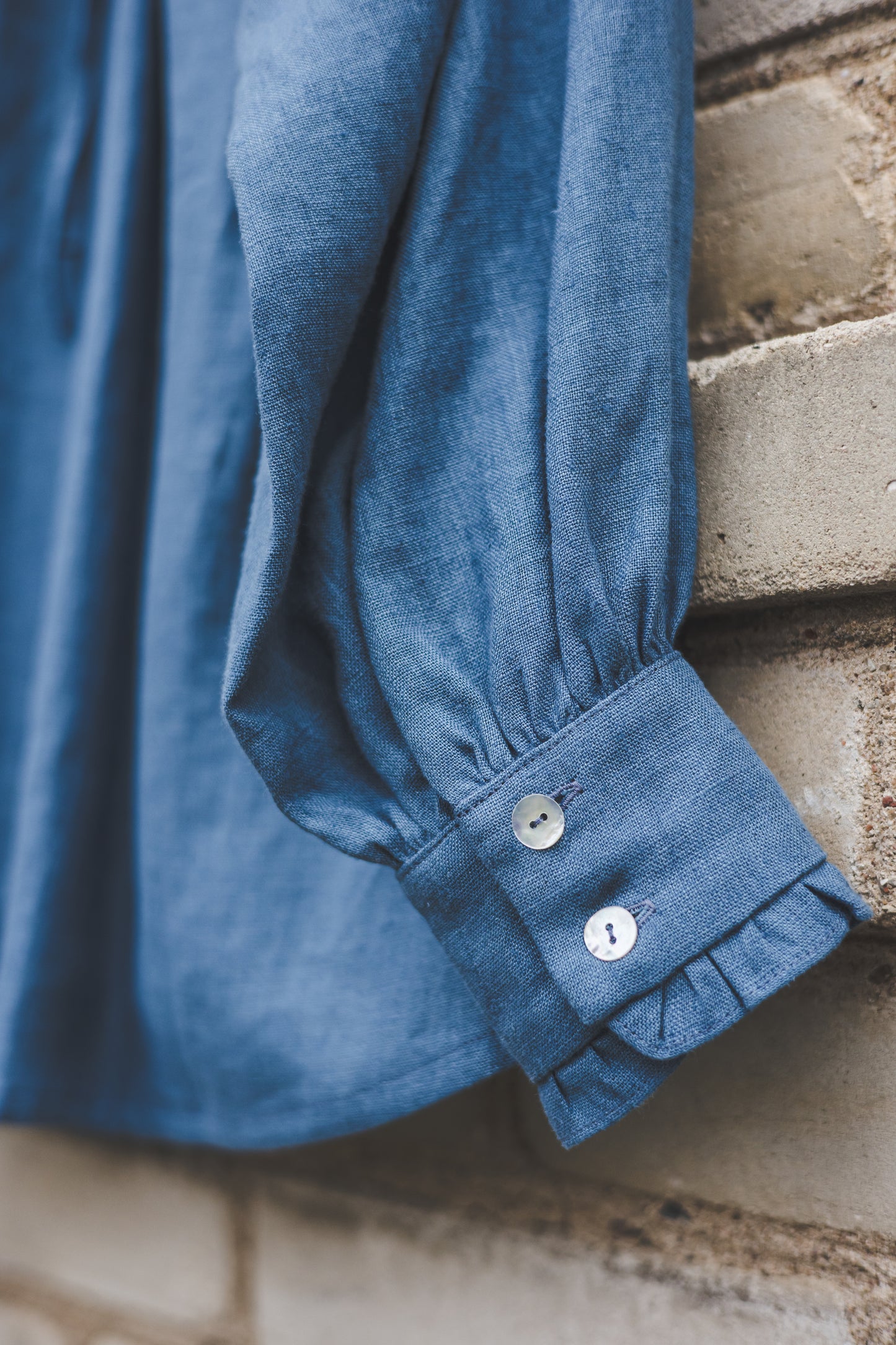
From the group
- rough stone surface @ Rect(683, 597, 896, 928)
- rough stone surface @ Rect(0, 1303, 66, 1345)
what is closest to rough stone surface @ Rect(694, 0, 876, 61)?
rough stone surface @ Rect(683, 597, 896, 928)

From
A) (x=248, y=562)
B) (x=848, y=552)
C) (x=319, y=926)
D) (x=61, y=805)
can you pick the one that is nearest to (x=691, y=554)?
(x=848, y=552)

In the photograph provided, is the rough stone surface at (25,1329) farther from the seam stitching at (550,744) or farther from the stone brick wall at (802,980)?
the seam stitching at (550,744)

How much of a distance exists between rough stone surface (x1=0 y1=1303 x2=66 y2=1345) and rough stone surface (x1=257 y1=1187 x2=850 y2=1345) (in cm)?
26

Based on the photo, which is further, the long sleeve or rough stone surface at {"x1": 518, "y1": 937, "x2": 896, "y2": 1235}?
rough stone surface at {"x1": 518, "y1": 937, "x2": 896, "y2": 1235}

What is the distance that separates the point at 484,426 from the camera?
45 cm

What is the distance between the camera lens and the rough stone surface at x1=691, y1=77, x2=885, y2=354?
0.54 metres

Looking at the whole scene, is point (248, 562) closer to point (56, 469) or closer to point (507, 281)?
point (507, 281)

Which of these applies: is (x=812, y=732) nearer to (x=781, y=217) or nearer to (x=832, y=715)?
(x=832, y=715)

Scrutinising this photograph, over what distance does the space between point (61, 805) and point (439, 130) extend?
49cm

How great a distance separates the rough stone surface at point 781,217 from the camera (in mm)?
539

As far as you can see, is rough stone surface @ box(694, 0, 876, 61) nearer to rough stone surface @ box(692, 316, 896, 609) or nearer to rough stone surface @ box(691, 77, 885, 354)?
rough stone surface @ box(691, 77, 885, 354)

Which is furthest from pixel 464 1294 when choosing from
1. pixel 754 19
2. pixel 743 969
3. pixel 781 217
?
pixel 754 19

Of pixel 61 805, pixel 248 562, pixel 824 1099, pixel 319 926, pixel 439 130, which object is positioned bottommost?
pixel 824 1099

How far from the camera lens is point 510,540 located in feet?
1.41
